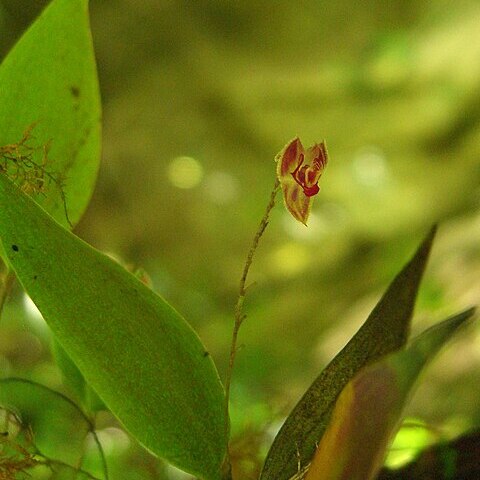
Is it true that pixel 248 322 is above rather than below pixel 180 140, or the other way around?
below

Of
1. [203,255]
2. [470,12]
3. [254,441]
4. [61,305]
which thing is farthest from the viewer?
[203,255]

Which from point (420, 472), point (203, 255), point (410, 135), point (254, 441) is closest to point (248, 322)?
point (203, 255)

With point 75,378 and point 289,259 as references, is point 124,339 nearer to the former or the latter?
point 75,378

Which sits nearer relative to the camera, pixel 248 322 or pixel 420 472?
pixel 420 472

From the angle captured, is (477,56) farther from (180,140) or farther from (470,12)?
(180,140)

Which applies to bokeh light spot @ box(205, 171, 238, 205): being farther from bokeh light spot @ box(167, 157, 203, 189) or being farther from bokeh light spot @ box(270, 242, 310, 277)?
bokeh light spot @ box(270, 242, 310, 277)

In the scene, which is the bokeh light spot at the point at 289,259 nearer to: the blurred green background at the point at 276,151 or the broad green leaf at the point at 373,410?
the blurred green background at the point at 276,151

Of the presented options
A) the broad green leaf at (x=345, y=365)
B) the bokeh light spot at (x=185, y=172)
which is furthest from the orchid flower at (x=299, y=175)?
the bokeh light spot at (x=185, y=172)
